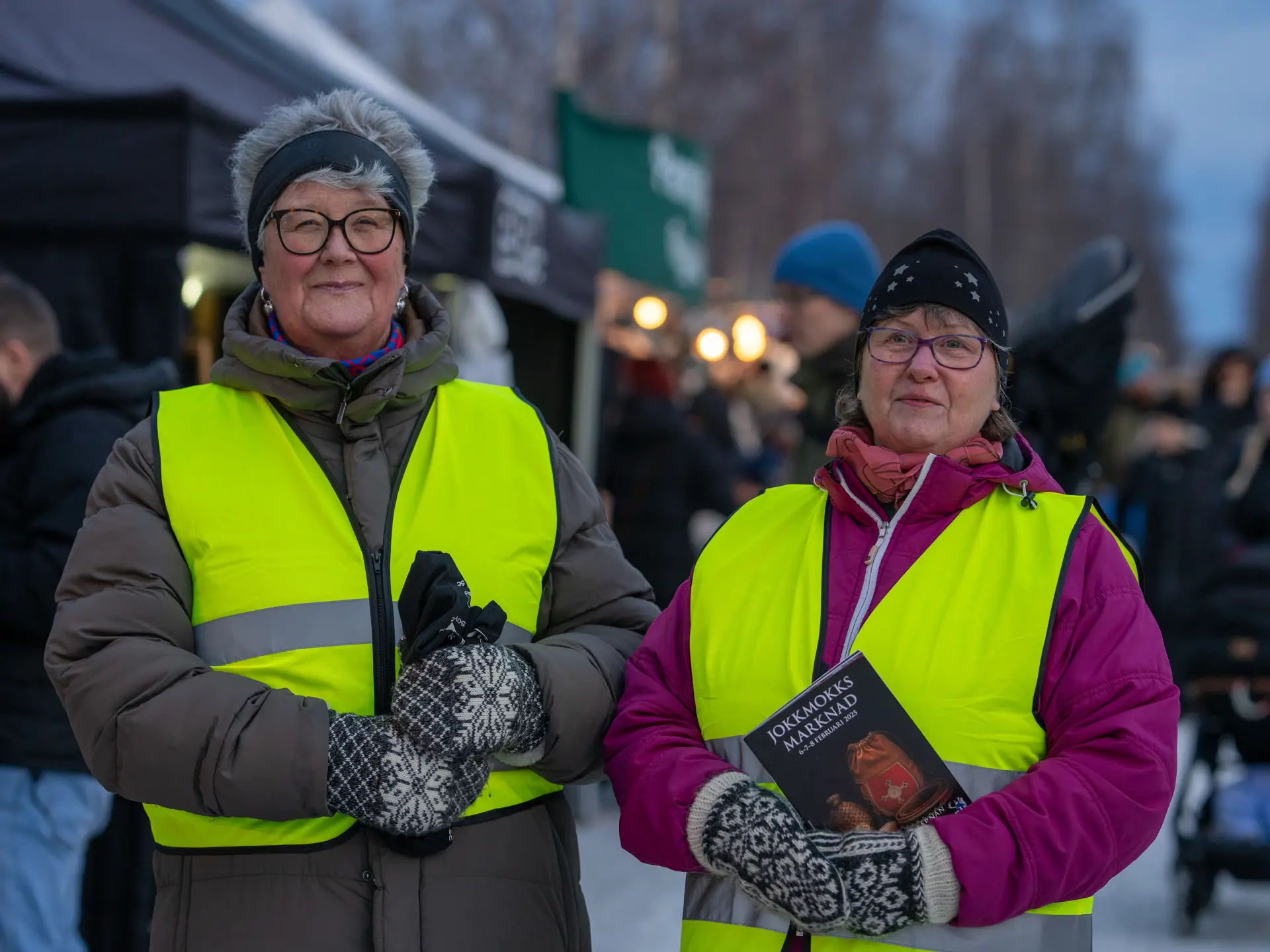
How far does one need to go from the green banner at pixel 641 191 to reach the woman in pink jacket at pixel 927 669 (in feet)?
14.7

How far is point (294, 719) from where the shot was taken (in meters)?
1.97

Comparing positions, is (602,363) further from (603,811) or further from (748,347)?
(748,347)

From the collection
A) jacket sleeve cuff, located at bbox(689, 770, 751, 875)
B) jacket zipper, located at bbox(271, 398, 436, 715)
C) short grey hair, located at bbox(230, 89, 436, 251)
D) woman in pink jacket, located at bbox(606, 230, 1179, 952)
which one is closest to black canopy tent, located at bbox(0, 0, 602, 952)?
short grey hair, located at bbox(230, 89, 436, 251)

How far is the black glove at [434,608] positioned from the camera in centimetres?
202

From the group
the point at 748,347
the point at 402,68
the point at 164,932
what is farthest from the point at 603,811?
the point at 402,68

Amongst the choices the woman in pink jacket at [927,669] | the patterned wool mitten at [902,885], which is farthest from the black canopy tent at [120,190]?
the patterned wool mitten at [902,885]

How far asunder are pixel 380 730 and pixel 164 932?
1.53 ft

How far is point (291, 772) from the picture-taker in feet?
6.40

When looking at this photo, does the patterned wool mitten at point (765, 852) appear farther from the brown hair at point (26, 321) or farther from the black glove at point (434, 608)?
the brown hair at point (26, 321)

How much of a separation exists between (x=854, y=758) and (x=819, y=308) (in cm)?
223

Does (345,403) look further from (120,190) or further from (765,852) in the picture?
(120,190)

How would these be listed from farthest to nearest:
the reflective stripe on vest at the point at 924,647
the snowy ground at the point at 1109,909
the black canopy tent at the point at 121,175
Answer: the snowy ground at the point at 1109,909 < the black canopy tent at the point at 121,175 < the reflective stripe on vest at the point at 924,647

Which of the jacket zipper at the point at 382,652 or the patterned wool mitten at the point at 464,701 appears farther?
the jacket zipper at the point at 382,652

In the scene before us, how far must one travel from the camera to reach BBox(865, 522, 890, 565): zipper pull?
209cm
